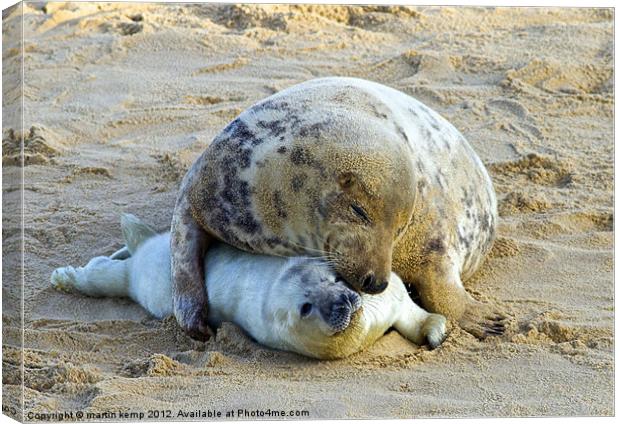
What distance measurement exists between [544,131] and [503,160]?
0.61 meters

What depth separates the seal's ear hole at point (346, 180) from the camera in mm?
5184

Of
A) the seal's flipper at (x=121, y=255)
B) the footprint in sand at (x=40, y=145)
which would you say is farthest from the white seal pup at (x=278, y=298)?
the footprint in sand at (x=40, y=145)

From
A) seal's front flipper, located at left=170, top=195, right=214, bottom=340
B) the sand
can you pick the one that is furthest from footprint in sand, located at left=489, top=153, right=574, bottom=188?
seal's front flipper, located at left=170, top=195, right=214, bottom=340

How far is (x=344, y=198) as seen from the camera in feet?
17.0

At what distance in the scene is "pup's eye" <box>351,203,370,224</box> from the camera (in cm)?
517

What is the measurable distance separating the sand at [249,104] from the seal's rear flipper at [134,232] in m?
0.34

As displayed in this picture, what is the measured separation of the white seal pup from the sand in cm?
9

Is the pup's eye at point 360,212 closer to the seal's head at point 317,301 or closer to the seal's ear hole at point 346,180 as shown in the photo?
the seal's ear hole at point 346,180

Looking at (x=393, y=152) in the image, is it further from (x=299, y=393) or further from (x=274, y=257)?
(x=299, y=393)

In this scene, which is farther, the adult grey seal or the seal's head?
the adult grey seal

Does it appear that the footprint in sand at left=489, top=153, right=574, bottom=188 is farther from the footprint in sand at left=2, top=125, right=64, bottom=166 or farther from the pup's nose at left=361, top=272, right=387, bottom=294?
the pup's nose at left=361, top=272, right=387, bottom=294

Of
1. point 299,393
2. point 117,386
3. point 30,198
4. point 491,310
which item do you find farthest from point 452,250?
point 30,198

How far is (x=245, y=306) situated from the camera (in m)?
5.48

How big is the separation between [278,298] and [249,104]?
3.44m
